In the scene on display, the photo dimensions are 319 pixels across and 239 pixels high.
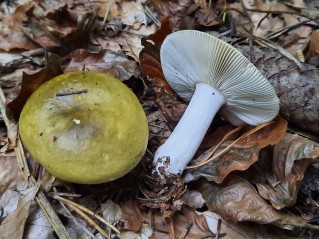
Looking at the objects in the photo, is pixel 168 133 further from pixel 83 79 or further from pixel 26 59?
pixel 26 59

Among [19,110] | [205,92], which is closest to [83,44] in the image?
[19,110]

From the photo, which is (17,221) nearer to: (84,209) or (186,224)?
(84,209)

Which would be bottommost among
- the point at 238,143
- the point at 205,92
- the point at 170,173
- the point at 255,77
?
the point at 170,173

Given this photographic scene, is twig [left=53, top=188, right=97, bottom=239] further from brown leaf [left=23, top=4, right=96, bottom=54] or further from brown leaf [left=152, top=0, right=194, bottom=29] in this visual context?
brown leaf [left=152, top=0, right=194, bottom=29]

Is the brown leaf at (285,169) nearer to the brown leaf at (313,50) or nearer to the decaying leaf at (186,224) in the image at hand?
the decaying leaf at (186,224)

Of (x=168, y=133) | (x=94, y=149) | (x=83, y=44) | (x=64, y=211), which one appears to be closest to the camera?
(x=94, y=149)
